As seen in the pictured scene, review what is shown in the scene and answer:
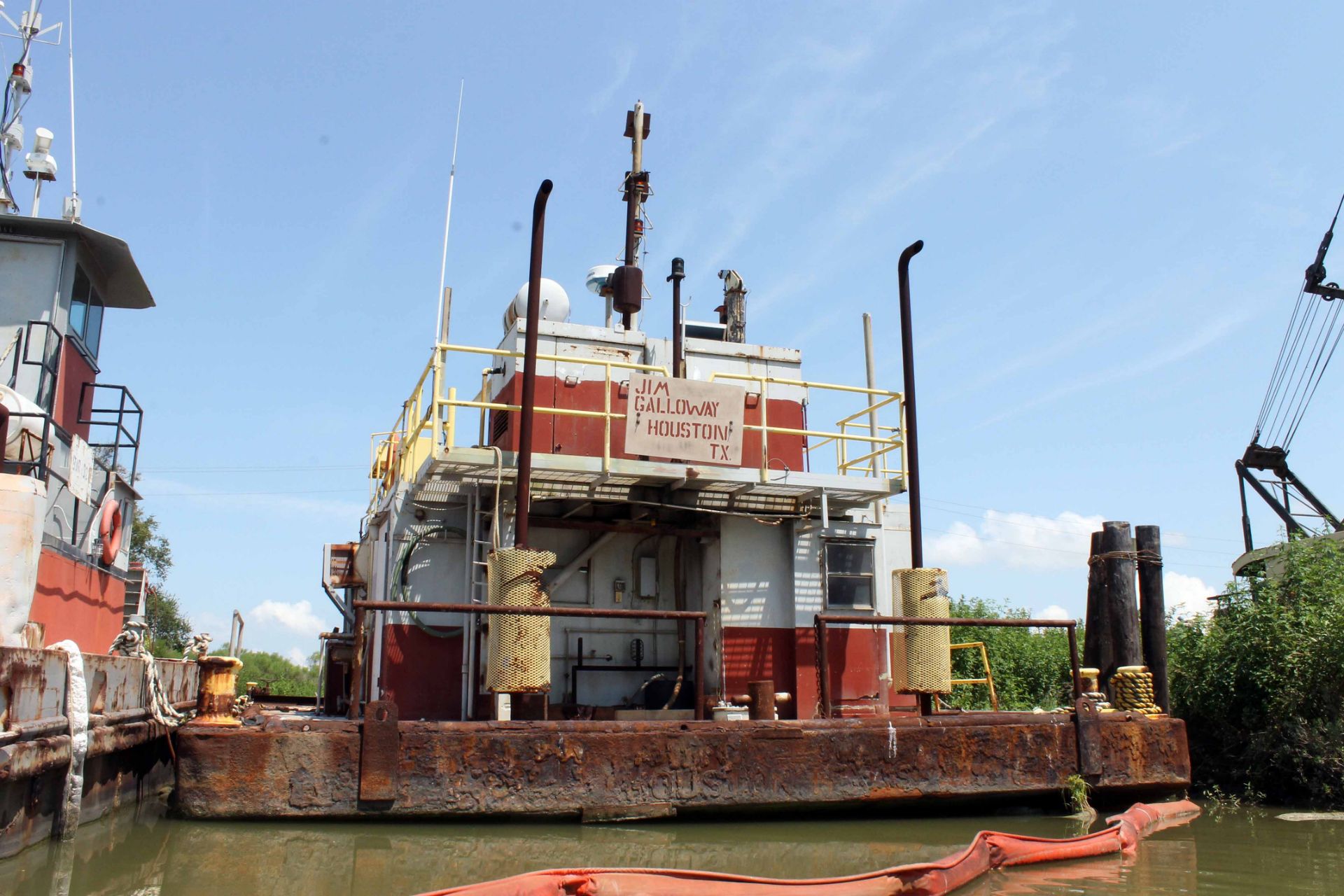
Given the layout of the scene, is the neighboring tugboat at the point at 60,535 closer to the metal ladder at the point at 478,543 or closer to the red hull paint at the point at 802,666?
A: the metal ladder at the point at 478,543

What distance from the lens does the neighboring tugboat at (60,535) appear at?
7.53m

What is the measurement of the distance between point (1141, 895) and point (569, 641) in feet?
22.7

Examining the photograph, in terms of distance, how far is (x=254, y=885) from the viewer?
6.54 m

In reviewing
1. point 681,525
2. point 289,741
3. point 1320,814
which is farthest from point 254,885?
point 1320,814

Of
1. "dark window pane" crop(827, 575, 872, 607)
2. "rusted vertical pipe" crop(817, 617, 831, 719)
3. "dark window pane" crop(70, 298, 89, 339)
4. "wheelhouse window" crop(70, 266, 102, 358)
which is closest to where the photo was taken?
"rusted vertical pipe" crop(817, 617, 831, 719)

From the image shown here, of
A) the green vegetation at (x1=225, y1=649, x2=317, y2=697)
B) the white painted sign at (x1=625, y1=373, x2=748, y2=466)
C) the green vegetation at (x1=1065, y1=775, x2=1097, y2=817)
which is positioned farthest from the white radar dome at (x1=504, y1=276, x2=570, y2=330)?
the green vegetation at (x1=225, y1=649, x2=317, y2=697)

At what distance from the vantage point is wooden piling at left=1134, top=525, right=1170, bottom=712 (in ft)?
39.0

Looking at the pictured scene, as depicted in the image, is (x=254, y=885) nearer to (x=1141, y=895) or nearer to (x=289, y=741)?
(x=289, y=741)

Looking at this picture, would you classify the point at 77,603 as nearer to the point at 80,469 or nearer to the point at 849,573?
the point at 80,469

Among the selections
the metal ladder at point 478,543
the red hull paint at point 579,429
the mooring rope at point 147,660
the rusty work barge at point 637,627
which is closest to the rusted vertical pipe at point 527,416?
the rusty work barge at point 637,627

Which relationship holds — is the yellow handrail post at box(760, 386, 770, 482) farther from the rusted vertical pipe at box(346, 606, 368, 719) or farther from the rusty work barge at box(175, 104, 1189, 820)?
the rusted vertical pipe at box(346, 606, 368, 719)

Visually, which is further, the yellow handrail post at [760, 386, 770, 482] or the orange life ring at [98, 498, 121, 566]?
the orange life ring at [98, 498, 121, 566]

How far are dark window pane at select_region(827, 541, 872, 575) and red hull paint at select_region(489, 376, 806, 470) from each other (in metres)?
1.13

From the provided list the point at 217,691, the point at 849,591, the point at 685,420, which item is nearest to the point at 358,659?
the point at 217,691
